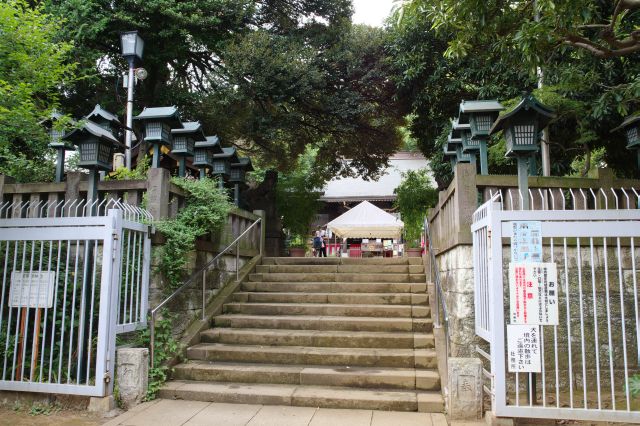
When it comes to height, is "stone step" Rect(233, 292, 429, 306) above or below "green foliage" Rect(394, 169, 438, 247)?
below

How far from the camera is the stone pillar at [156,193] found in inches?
253

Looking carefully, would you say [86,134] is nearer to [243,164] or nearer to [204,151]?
[204,151]

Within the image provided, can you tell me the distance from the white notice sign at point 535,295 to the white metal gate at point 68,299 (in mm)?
4442

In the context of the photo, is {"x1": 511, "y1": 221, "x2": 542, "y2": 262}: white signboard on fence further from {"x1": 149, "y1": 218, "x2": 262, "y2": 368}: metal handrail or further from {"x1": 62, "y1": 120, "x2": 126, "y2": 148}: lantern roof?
{"x1": 62, "y1": 120, "x2": 126, "y2": 148}: lantern roof

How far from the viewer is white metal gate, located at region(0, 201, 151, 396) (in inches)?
210

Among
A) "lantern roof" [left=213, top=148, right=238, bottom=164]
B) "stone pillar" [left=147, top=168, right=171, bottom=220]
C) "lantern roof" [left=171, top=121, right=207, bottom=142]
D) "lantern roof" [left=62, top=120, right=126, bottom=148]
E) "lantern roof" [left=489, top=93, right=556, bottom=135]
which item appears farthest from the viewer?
"lantern roof" [left=213, top=148, right=238, bottom=164]

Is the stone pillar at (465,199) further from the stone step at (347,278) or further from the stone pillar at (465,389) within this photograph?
the stone step at (347,278)

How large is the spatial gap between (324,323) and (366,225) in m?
9.23

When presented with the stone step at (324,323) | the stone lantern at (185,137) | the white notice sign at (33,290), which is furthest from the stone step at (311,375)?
the stone lantern at (185,137)

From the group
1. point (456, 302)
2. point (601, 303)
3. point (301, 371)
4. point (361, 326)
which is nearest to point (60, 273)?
point (301, 371)

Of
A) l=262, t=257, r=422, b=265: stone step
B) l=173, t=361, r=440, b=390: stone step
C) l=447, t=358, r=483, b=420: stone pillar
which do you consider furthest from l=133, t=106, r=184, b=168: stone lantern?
l=447, t=358, r=483, b=420: stone pillar

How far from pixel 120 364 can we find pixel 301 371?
2214 millimetres

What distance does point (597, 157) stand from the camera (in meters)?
13.4

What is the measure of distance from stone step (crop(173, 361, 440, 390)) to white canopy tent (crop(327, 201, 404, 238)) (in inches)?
404
